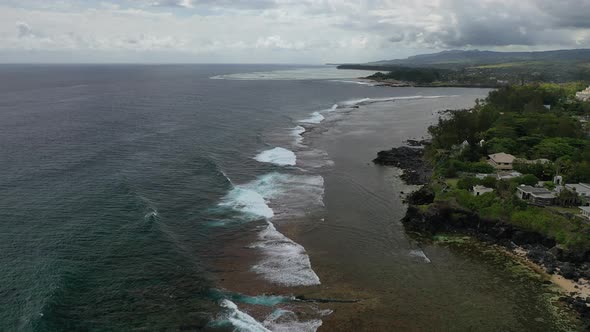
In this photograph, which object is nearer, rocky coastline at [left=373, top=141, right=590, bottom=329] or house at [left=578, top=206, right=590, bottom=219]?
rocky coastline at [left=373, top=141, right=590, bottom=329]

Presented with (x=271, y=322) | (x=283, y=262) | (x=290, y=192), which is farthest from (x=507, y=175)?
(x=271, y=322)

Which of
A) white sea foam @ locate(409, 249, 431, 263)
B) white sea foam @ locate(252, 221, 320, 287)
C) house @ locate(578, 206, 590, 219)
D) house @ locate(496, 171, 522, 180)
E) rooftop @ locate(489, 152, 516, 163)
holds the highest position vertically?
rooftop @ locate(489, 152, 516, 163)

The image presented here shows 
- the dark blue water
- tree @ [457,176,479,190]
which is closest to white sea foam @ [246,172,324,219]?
the dark blue water

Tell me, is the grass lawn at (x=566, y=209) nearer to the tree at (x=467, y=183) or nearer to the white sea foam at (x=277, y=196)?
the tree at (x=467, y=183)

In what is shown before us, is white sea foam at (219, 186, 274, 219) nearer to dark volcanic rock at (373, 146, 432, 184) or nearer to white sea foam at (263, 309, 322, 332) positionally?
white sea foam at (263, 309, 322, 332)

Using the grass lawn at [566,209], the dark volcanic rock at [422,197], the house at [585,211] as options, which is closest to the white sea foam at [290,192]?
the dark volcanic rock at [422,197]

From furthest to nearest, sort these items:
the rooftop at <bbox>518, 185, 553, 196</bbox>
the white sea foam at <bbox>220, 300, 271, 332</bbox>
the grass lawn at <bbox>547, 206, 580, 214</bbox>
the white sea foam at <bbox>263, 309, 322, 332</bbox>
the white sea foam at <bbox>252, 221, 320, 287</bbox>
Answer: the rooftop at <bbox>518, 185, 553, 196</bbox> → the grass lawn at <bbox>547, 206, 580, 214</bbox> → the white sea foam at <bbox>252, 221, 320, 287</bbox> → the white sea foam at <bbox>263, 309, 322, 332</bbox> → the white sea foam at <bbox>220, 300, 271, 332</bbox>

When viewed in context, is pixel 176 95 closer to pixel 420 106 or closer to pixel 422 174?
pixel 420 106
